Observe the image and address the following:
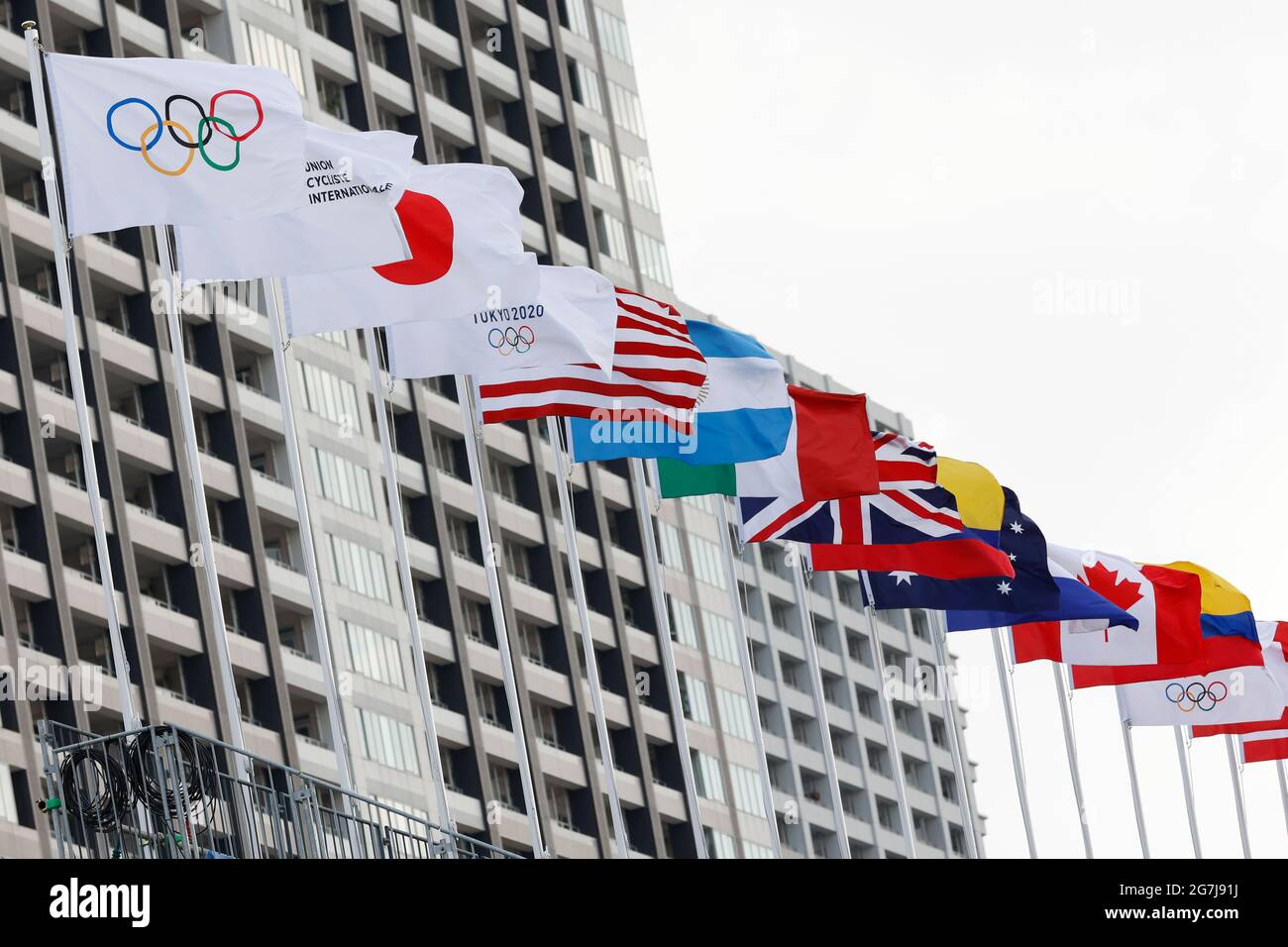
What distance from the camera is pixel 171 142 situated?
34.1 metres

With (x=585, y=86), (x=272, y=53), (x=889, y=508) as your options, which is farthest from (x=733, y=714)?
(x=889, y=508)

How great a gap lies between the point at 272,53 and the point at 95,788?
6627cm

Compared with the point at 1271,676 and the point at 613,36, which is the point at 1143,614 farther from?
the point at 613,36

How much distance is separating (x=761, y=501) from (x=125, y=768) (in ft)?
67.6

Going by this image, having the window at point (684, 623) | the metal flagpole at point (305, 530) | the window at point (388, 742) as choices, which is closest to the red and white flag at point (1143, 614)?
the metal flagpole at point (305, 530)

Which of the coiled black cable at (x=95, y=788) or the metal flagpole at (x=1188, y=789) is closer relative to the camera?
the coiled black cable at (x=95, y=788)

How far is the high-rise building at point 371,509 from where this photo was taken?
79000 mm

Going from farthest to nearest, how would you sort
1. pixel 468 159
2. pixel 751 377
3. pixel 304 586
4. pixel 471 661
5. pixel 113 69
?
pixel 468 159, pixel 471 661, pixel 304 586, pixel 751 377, pixel 113 69

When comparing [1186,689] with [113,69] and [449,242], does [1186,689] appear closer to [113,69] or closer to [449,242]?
[449,242]

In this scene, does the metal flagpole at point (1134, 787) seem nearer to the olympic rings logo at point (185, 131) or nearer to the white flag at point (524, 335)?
the white flag at point (524, 335)

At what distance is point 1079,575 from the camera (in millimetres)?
55406

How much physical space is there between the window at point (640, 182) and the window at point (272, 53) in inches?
782

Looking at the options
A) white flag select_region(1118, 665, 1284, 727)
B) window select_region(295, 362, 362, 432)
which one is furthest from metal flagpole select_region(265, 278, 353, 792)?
window select_region(295, 362, 362, 432)

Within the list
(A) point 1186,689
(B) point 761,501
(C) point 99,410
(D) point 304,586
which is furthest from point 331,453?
(B) point 761,501
